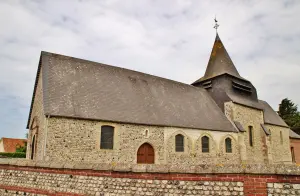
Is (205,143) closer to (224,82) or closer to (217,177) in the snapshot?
(224,82)

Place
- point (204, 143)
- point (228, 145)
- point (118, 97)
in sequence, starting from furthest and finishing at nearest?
point (228, 145) → point (204, 143) → point (118, 97)

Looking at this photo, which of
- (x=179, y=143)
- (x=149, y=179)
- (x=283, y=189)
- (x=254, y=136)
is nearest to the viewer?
(x=283, y=189)

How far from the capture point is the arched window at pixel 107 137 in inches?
487

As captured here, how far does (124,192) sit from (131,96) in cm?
977

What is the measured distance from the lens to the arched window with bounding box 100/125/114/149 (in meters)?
12.4

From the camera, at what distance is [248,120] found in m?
19.6

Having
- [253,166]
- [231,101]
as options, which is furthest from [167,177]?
[231,101]

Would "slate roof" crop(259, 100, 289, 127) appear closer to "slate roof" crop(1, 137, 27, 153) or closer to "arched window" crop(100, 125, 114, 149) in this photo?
"arched window" crop(100, 125, 114, 149)

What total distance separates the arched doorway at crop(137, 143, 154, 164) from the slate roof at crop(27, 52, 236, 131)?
136 cm

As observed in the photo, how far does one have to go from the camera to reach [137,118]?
13.7 metres

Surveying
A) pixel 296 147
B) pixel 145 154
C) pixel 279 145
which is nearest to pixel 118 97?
pixel 145 154

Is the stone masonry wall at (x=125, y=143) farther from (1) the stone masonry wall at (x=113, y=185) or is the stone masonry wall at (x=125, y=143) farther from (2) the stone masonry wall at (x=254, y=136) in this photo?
(1) the stone masonry wall at (x=113, y=185)

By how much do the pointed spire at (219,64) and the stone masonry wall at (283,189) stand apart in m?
16.9

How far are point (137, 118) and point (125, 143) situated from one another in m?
1.63
